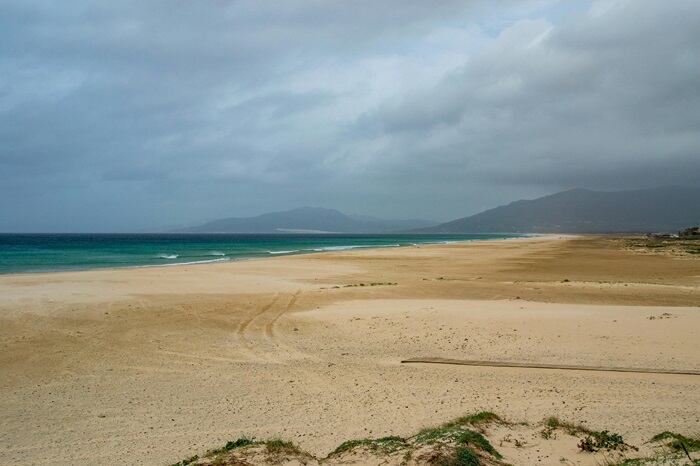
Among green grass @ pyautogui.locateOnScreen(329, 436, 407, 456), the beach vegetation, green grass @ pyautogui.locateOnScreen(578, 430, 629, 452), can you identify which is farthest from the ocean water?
the beach vegetation

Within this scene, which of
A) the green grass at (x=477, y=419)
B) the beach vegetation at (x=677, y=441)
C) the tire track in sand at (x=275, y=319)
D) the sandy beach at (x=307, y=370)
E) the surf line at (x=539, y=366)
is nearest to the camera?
the beach vegetation at (x=677, y=441)

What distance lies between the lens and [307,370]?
948 cm

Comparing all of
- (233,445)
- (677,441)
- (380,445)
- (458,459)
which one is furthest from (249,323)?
(677,441)

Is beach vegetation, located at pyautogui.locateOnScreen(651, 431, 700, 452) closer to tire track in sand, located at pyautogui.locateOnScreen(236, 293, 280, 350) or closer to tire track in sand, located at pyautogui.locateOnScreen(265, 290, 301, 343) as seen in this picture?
tire track in sand, located at pyautogui.locateOnScreen(236, 293, 280, 350)

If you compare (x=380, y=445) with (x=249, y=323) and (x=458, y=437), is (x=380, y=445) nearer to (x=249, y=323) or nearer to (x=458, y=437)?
(x=458, y=437)

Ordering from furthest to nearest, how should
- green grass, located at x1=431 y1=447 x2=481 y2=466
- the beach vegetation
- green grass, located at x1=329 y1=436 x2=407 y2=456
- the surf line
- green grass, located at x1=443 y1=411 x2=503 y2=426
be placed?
the surf line, green grass, located at x1=443 y1=411 x2=503 y2=426, the beach vegetation, green grass, located at x1=329 y1=436 x2=407 y2=456, green grass, located at x1=431 y1=447 x2=481 y2=466

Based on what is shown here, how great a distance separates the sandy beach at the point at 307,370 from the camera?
6633mm

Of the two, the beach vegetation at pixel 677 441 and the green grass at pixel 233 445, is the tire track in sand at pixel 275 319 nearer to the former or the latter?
the green grass at pixel 233 445

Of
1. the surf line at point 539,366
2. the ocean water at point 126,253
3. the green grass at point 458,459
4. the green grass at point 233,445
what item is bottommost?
the surf line at point 539,366

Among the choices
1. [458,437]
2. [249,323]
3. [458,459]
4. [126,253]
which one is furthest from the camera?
[126,253]

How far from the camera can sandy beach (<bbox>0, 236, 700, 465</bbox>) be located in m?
6.63

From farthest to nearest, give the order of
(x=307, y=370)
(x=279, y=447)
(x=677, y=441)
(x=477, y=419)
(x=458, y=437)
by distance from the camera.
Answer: (x=307, y=370)
(x=477, y=419)
(x=677, y=441)
(x=279, y=447)
(x=458, y=437)

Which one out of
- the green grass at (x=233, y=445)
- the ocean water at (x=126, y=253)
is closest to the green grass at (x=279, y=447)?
the green grass at (x=233, y=445)

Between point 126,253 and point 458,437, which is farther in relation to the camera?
point 126,253
